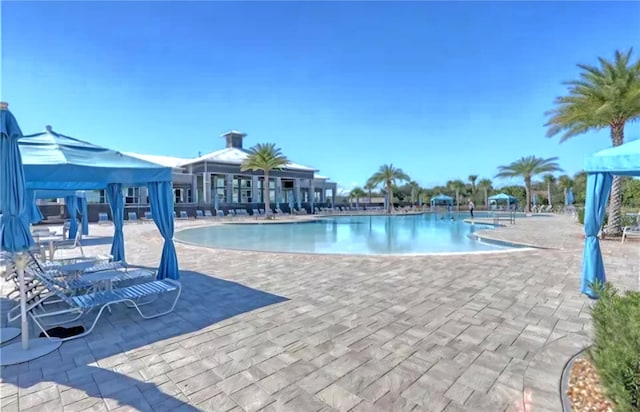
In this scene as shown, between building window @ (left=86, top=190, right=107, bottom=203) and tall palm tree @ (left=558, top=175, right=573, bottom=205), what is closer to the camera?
building window @ (left=86, top=190, right=107, bottom=203)

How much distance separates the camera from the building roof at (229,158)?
29698mm

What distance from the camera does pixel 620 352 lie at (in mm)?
1591

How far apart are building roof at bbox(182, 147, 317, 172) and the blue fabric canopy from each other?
27430 millimetres

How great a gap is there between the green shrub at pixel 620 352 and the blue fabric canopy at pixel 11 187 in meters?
4.55

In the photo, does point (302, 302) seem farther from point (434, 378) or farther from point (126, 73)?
point (126, 73)

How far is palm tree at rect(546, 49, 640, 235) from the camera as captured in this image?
1028cm

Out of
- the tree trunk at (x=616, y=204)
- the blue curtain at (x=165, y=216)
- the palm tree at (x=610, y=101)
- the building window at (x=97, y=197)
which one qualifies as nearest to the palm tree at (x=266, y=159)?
the building window at (x=97, y=197)

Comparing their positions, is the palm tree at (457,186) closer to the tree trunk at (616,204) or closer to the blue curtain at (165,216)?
the tree trunk at (616,204)

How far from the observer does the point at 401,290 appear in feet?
15.9

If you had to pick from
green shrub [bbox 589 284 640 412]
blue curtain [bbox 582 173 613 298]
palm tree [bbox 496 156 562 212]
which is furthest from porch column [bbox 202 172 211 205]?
palm tree [bbox 496 156 562 212]

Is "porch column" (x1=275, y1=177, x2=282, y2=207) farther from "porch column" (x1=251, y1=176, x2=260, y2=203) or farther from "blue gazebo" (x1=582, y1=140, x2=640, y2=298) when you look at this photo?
"blue gazebo" (x1=582, y1=140, x2=640, y2=298)

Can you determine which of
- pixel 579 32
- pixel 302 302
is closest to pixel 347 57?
pixel 579 32

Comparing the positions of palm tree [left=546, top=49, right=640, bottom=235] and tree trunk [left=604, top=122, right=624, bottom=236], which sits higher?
palm tree [left=546, top=49, right=640, bottom=235]

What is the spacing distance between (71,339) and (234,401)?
2266mm
